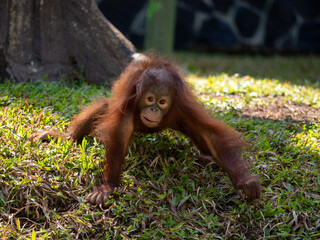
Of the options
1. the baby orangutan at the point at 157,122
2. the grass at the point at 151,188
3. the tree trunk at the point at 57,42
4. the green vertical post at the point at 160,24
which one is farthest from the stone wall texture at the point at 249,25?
the baby orangutan at the point at 157,122

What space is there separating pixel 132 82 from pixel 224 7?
696 centimetres

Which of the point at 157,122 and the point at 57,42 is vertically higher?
the point at 57,42

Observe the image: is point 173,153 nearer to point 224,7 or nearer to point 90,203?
point 90,203

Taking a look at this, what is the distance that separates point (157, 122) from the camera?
2582 mm

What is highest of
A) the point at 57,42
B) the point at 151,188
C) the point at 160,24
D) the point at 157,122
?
the point at 160,24

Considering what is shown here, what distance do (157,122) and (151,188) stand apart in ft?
1.41

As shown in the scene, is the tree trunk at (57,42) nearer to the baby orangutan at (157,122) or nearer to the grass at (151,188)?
the grass at (151,188)

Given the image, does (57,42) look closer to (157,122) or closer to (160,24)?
(157,122)

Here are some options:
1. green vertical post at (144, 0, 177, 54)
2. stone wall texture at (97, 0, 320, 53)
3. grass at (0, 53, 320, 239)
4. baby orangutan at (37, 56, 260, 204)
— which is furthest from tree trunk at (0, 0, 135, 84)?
stone wall texture at (97, 0, 320, 53)

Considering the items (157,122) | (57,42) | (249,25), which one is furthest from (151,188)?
(249,25)

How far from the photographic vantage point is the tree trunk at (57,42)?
12.7 feet

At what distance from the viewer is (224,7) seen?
905cm

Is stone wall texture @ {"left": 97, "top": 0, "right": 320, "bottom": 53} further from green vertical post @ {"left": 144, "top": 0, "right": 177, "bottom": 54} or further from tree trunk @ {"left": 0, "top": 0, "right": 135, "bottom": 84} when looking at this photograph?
tree trunk @ {"left": 0, "top": 0, "right": 135, "bottom": 84}

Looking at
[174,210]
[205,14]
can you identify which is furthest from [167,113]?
[205,14]
